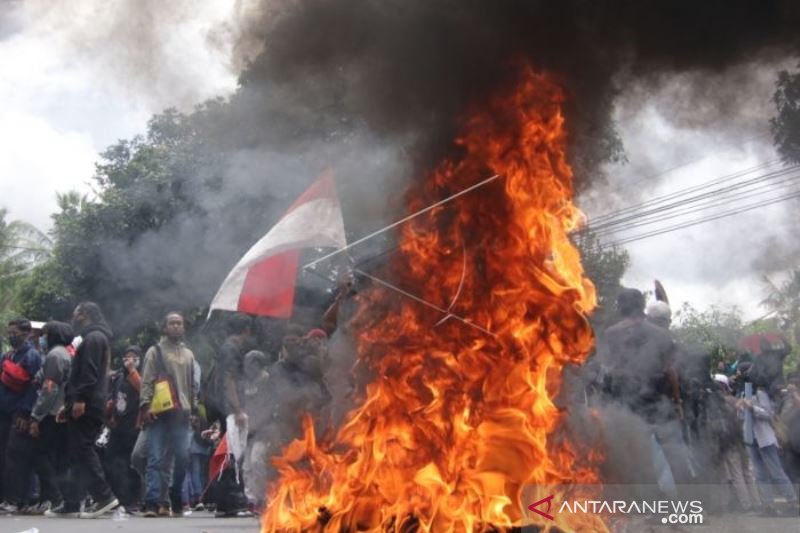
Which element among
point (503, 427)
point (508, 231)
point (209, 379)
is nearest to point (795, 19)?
point (508, 231)

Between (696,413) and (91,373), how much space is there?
5.47m

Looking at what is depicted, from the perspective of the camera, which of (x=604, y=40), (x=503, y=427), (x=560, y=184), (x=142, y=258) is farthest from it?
(x=142, y=258)

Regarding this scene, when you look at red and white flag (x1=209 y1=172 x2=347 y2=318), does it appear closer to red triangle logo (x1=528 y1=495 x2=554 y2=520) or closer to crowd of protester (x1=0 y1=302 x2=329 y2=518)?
crowd of protester (x1=0 y1=302 x2=329 y2=518)

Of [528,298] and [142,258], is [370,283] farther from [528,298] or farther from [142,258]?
[142,258]

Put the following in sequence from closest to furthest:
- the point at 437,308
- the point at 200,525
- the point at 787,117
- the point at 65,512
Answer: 1. the point at 437,308
2. the point at 787,117
3. the point at 200,525
4. the point at 65,512

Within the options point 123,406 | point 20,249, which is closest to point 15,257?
point 20,249

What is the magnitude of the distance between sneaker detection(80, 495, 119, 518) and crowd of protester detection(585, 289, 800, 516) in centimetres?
473

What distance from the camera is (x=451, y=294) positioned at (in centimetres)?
696

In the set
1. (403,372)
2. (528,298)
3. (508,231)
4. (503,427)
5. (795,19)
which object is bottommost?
(503,427)

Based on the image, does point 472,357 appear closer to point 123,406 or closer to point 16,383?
point 16,383

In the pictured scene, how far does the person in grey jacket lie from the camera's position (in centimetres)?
1024

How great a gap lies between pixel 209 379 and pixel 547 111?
463cm

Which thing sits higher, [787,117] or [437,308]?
[787,117]

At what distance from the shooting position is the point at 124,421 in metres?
11.5
